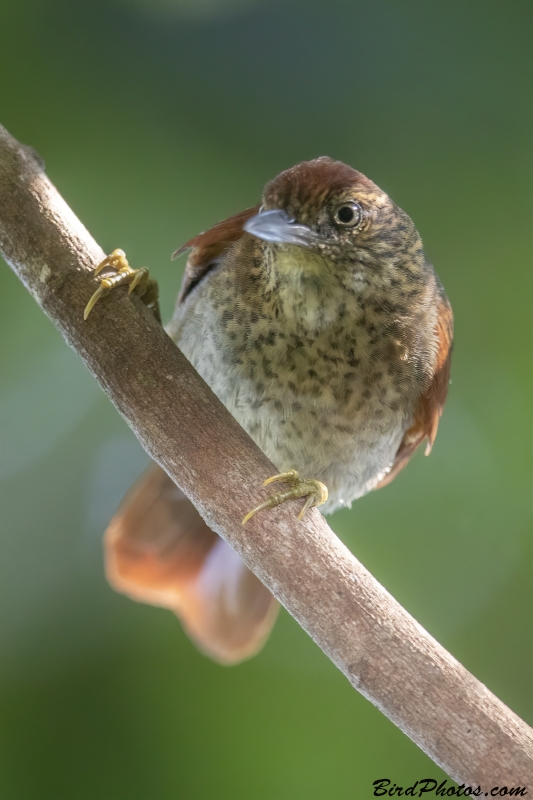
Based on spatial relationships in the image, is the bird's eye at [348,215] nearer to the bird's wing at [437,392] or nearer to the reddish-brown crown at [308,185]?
the reddish-brown crown at [308,185]

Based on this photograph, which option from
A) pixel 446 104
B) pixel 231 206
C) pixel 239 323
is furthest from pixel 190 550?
pixel 446 104

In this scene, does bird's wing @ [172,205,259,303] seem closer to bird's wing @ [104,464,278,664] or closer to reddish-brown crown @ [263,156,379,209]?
reddish-brown crown @ [263,156,379,209]

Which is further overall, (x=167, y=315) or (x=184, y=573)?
(x=167, y=315)

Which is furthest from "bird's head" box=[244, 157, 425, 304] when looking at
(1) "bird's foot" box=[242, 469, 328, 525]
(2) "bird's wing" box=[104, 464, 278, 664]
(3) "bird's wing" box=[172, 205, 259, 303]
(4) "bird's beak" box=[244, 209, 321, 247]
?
(2) "bird's wing" box=[104, 464, 278, 664]

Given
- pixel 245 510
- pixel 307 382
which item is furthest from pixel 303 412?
pixel 245 510

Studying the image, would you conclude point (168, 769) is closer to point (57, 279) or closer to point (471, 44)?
point (57, 279)

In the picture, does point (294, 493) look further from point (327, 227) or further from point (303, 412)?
point (327, 227)
